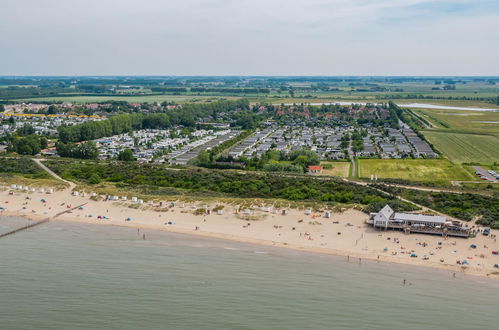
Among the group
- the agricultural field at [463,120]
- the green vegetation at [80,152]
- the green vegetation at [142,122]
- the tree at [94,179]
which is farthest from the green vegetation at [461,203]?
the green vegetation at [142,122]

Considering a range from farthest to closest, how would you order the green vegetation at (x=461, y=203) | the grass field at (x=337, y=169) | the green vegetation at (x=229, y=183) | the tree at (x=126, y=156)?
the tree at (x=126, y=156) → the grass field at (x=337, y=169) → the green vegetation at (x=229, y=183) → the green vegetation at (x=461, y=203)

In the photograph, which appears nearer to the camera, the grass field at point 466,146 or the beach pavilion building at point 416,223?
the beach pavilion building at point 416,223

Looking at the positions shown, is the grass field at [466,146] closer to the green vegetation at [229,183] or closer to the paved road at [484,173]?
the paved road at [484,173]

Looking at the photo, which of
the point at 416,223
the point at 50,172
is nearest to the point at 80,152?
the point at 50,172

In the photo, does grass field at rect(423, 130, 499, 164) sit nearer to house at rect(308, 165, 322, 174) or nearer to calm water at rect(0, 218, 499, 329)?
house at rect(308, 165, 322, 174)

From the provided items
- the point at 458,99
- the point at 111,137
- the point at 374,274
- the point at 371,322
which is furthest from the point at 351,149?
the point at 458,99

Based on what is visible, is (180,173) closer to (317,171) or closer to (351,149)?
(317,171)

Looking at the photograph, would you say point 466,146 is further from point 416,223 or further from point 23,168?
point 23,168

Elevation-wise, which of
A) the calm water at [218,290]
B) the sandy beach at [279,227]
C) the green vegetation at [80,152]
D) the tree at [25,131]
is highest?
the tree at [25,131]
